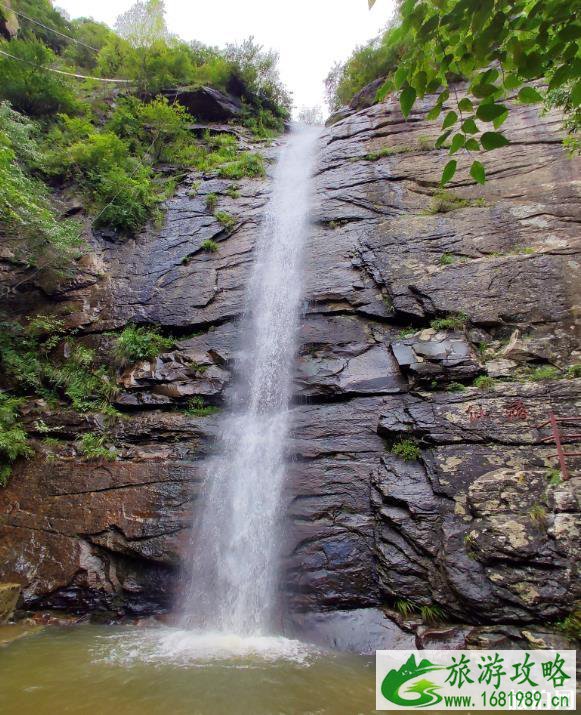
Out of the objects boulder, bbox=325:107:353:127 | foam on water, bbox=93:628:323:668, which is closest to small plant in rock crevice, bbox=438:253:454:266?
foam on water, bbox=93:628:323:668

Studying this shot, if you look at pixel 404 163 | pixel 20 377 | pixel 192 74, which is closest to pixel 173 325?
pixel 20 377

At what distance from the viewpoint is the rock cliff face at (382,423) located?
15.6 ft

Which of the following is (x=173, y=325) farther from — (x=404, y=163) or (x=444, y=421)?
(x=404, y=163)

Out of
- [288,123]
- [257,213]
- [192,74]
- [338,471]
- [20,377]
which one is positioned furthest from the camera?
[288,123]

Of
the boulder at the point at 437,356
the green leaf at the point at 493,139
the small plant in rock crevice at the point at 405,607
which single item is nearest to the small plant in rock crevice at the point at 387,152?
the boulder at the point at 437,356

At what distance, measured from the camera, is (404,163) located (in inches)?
393

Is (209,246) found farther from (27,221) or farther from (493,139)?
(493,139)

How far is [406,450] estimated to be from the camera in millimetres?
5793

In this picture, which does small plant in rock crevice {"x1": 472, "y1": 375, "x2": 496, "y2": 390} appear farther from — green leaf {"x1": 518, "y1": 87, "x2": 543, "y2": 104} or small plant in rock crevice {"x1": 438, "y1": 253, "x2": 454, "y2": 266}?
green leaf {"x1": 518, "y1": 87, "x2": 543, "y2": 104}

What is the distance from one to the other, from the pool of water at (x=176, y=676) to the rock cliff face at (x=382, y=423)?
71cm

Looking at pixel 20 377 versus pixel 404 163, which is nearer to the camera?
pixel 20 377

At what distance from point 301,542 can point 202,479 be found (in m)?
1.86

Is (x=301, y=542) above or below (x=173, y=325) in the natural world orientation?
below

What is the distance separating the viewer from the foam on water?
13.5 feet
